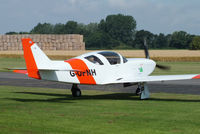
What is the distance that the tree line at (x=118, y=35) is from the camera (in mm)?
116125

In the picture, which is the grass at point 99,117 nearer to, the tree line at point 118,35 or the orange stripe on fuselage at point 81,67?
the orange stripe on fuselage at point 81,67

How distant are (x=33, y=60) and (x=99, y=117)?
15.5ft

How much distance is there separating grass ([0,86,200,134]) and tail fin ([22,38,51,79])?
1281 mm

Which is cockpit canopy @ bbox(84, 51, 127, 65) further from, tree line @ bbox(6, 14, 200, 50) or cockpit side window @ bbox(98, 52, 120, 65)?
tree line @ bbox(6, 14, 200, 50)

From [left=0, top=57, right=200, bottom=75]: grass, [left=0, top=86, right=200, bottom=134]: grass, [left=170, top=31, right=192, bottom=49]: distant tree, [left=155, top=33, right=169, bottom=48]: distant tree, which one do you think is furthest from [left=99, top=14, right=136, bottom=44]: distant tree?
[left=0, top=86, right=200, bottom=134]: grass

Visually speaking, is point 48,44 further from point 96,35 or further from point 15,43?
point 96,35

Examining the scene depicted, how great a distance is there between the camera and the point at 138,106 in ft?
50.5

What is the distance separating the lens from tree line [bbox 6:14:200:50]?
116m

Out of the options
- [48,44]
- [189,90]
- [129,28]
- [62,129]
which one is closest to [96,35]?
[129,28]

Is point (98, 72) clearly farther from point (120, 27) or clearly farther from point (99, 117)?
point (120, 27)

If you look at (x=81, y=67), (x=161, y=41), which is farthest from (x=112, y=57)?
(x=161, y=41)

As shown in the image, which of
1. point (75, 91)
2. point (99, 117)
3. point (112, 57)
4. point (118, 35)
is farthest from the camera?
point (118, 35)

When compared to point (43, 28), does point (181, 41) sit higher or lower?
lower

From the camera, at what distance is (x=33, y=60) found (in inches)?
634
